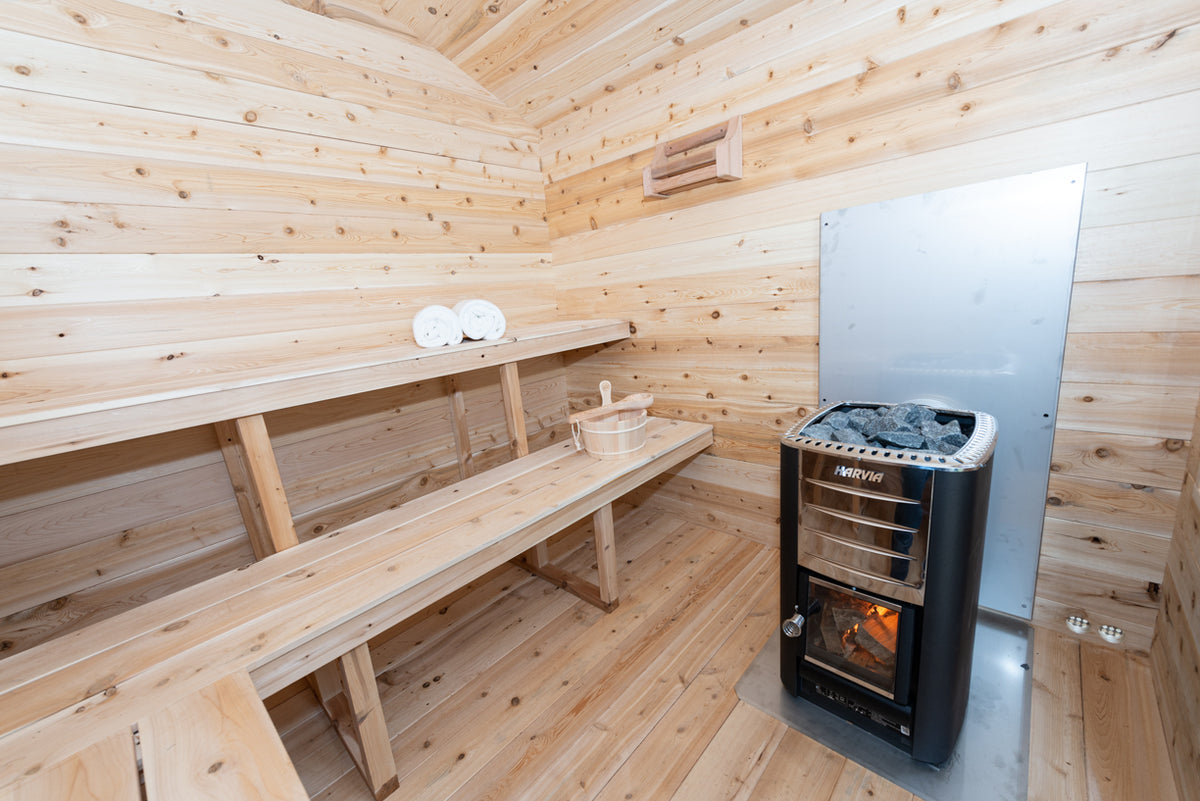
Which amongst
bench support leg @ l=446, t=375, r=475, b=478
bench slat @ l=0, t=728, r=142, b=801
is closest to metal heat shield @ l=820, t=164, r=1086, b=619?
bench support leg @ l=446, t=375, r=475, b=478

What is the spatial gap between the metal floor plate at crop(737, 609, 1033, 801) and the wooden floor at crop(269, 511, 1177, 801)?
0.10 ft

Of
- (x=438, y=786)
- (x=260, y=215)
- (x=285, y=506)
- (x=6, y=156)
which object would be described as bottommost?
(x=438, y=786)

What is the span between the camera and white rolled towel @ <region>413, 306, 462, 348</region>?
172 centimetres

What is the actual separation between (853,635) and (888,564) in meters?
0.27

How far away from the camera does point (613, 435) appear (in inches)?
70.4

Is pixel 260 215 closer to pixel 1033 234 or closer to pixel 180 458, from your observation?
pixel 180 458

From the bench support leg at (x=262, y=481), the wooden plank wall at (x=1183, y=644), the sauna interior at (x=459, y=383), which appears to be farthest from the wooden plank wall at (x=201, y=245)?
the wooden plank wall at (x=1183, y=644)

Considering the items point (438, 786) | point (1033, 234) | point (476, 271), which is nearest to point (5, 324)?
point (476, 271)

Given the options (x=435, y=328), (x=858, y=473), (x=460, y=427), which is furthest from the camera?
(x=460, y=427)

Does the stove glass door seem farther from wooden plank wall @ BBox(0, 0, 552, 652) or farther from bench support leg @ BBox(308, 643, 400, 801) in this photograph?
wooden plank wall @ BBox(0, 0, 552, 652)

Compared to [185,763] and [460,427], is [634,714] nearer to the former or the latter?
[185,763]

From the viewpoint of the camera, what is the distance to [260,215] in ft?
5.36

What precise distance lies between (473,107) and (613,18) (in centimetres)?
81

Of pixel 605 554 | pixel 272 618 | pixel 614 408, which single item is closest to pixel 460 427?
pixel 614 408
